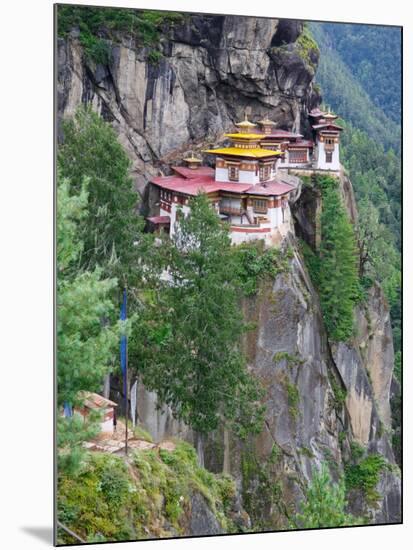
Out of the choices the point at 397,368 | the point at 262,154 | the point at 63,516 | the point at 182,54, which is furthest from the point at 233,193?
the point at 63,516

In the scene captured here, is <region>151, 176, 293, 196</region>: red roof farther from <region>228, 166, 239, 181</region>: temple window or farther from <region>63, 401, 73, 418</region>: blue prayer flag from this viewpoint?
<region>63, 401, 73, 418</region>: blue prayer flag

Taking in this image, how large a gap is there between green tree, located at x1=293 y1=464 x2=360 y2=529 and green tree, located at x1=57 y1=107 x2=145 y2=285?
7.20ft

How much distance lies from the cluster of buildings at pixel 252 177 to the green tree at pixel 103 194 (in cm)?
28

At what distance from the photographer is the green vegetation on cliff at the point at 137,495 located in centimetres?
1059

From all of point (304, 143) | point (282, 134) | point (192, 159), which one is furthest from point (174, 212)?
point (304, 143)

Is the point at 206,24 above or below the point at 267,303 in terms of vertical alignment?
above

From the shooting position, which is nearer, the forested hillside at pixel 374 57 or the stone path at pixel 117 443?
the stone path at pixel 117 443

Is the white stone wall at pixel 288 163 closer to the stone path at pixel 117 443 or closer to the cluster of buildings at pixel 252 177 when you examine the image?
the cluster of buildings at pixel 252 177

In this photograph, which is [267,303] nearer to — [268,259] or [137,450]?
[268,259]

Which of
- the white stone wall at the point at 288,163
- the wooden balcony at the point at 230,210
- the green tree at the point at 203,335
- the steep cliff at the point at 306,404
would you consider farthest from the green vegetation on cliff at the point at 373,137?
the green tree at the point at 203,335

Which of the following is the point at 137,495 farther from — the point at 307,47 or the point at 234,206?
the point at 307,47

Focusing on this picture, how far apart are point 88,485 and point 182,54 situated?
332 cm

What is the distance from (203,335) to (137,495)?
1331mm

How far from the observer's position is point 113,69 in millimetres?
11109
